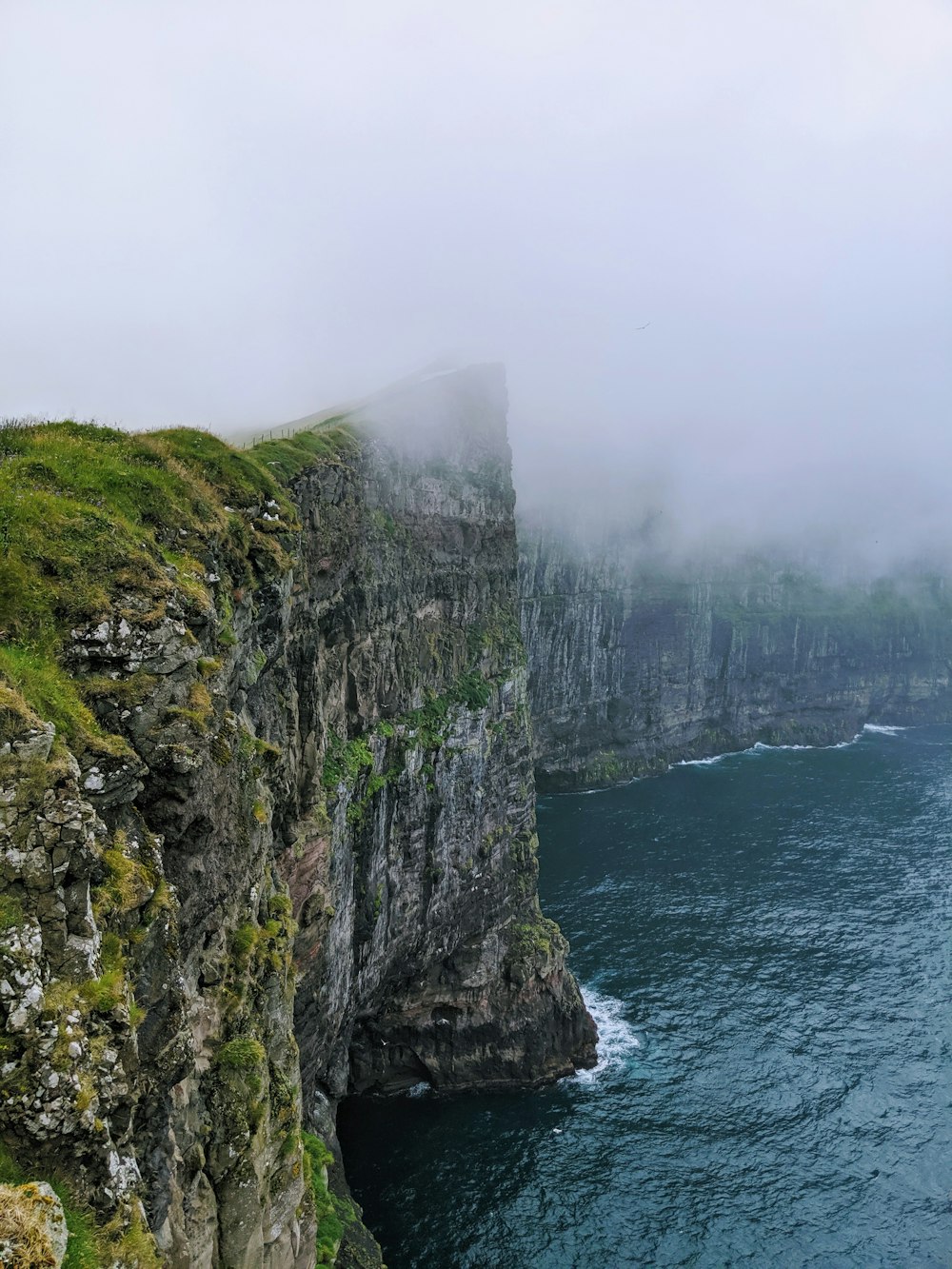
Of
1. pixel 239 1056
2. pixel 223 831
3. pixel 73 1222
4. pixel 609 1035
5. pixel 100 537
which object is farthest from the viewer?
pixel 609 1035

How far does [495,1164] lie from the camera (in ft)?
153

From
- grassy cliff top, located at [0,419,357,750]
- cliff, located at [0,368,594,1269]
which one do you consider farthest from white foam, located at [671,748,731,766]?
grassy cliff top, located at [0,419,357,750]

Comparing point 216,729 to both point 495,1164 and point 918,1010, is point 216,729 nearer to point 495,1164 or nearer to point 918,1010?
point 495,1164

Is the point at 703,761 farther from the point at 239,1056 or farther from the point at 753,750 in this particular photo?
the point at 239,1056

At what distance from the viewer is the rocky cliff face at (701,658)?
120 m

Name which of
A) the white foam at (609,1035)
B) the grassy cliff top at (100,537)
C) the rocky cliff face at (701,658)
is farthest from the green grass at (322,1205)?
the rocky cliff face at (701,658)

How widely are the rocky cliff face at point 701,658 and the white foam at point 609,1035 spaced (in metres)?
53.6

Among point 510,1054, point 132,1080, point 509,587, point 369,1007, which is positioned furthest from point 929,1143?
point 132,1080

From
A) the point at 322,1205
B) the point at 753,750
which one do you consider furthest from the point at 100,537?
the point at 753,750

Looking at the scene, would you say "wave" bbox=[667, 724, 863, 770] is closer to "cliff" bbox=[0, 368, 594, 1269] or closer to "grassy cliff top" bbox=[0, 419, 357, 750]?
"cliff" bbox=[0, 368, 594, 1269]

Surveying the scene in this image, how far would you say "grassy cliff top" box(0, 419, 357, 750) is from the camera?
13.3 meters

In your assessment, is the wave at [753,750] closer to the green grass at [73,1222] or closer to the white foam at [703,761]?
the white foam at [703,761]

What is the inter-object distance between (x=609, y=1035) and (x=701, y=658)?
92.1 metres

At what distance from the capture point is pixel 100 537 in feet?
52.5
